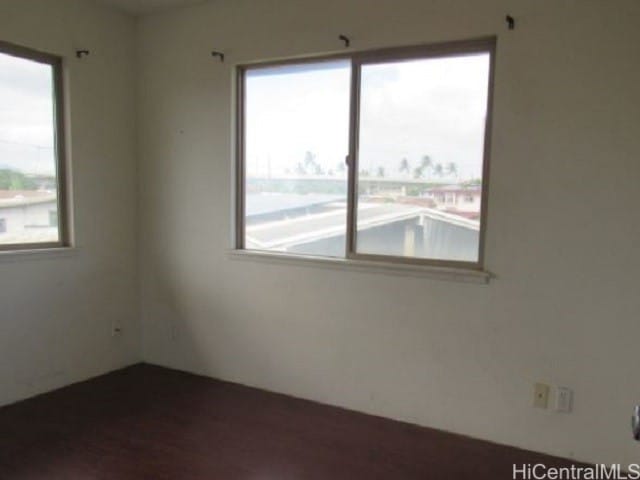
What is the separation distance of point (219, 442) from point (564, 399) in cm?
183

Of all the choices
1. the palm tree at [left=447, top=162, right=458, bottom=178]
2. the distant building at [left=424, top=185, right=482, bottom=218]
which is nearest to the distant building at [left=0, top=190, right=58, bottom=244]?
the distant building at [left=424, top=185, right=482, bottom=218]

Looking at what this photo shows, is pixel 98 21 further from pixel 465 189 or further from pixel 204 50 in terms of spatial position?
pixel 465 189

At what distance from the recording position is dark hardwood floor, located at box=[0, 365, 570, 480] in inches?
86.9

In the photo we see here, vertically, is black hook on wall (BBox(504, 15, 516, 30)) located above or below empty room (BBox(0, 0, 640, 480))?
above

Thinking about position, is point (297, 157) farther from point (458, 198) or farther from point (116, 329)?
point (116, 329)

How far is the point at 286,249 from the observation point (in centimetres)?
312

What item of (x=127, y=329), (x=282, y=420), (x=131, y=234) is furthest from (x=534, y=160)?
(x=127, y=329)

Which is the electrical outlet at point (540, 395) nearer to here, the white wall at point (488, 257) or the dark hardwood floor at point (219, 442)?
the white wall at point (488, 257)

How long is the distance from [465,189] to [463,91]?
0.54m

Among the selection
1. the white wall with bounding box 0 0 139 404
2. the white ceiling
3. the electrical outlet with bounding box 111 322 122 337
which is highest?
the white ceiling

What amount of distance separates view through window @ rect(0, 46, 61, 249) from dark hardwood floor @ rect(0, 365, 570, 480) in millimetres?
1102

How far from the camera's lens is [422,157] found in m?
2.65

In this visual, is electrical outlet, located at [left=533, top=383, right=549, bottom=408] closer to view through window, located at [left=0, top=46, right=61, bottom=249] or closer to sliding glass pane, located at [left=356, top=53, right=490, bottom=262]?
sliding glass pane, located at [left=356, top=53, right=490, bottom=262]

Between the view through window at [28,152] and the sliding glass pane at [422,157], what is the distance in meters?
2.06
